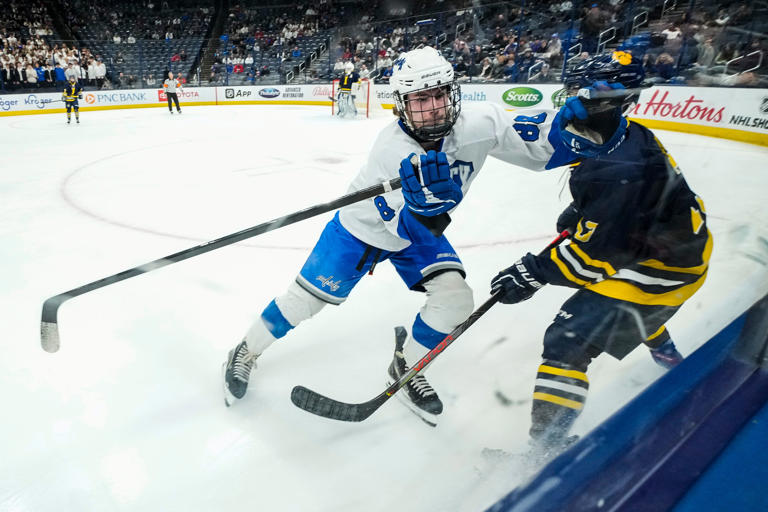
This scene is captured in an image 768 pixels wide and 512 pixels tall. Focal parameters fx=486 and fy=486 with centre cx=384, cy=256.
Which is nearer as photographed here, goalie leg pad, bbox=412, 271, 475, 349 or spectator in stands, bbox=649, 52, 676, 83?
spectator in stands, bbox=649, 52, 676, 83

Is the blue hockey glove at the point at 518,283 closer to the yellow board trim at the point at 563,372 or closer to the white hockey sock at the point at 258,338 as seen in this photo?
the yellow board trim at the point at 563,372

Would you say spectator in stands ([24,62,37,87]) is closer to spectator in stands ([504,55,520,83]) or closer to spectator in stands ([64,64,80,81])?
A: spectator in stands ([64,64,80,81])

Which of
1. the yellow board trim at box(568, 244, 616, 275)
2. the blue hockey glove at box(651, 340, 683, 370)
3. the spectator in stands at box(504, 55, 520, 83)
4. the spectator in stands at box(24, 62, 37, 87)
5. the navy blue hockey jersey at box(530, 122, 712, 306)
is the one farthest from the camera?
the spectator in stands at box(24, 62, 37, 87)

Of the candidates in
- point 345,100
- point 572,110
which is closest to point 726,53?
point 572,110

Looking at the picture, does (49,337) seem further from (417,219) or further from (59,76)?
(59,76)

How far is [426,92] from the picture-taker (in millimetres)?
1147

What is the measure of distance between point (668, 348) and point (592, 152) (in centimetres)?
36

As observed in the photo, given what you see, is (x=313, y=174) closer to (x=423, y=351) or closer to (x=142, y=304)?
(x=142, y=304)

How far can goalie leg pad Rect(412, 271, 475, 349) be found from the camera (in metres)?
1.28

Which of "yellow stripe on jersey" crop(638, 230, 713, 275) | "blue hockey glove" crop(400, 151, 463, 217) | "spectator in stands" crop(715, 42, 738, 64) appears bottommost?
"yellow stripe on jersey" crop(638, 230, 713, 275)

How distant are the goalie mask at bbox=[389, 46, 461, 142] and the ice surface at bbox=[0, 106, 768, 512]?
1.62 feet

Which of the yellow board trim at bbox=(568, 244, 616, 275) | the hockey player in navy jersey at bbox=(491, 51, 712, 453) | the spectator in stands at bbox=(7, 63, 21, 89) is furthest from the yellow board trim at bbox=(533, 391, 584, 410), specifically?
the spectator in stands at bbox=(7, 63, 21, 89)

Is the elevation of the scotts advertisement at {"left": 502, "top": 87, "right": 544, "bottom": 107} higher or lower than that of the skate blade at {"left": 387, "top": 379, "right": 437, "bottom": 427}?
higher

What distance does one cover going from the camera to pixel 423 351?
130 cm
